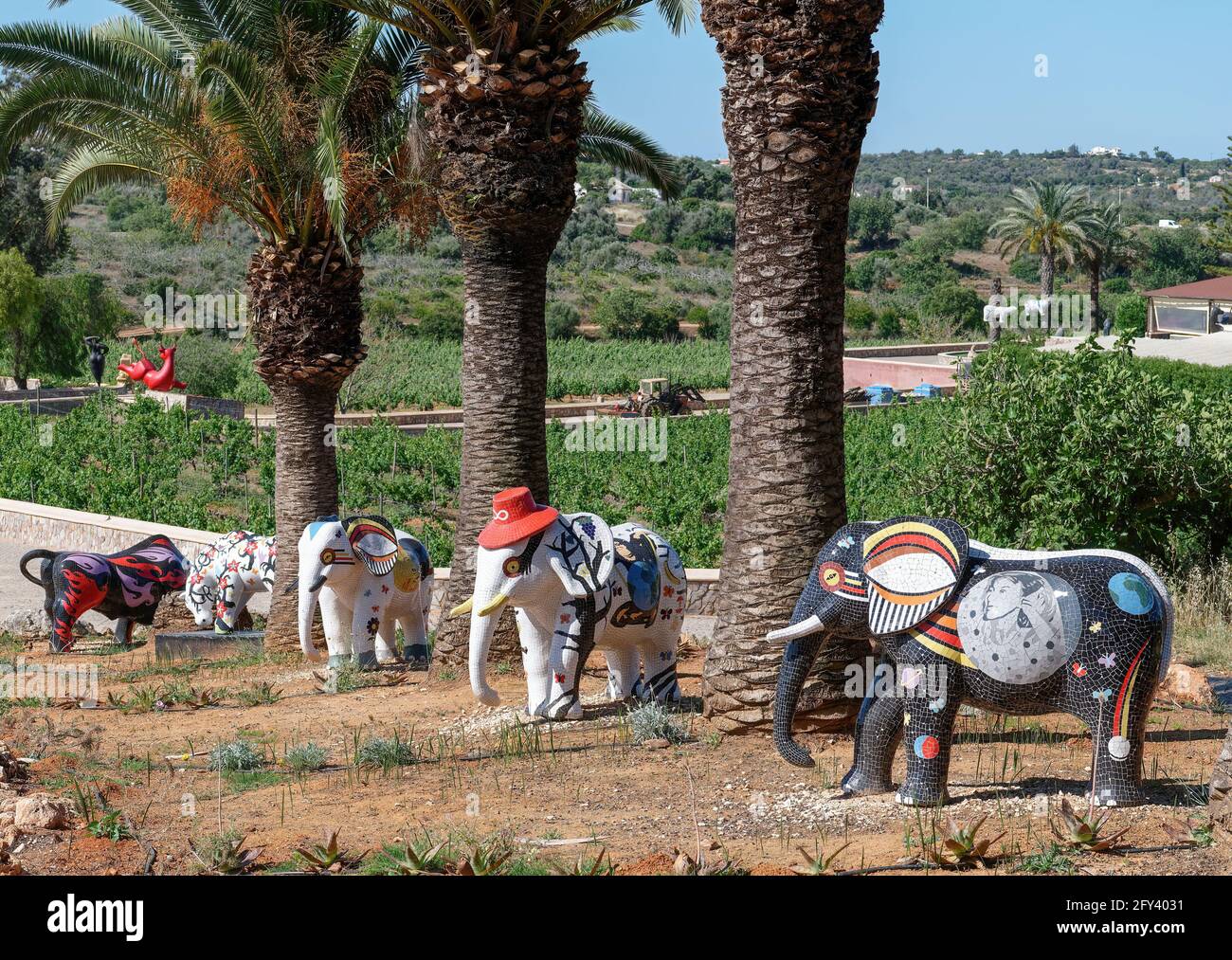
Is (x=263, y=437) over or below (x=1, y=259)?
below

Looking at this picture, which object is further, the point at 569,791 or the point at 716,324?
the point at 716,324

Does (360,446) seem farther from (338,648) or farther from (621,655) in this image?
(621,655)

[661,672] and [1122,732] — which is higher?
[1122,732]

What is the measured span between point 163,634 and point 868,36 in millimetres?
9884

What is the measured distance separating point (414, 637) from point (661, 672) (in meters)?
3.96

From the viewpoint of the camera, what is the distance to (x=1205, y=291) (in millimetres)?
46438

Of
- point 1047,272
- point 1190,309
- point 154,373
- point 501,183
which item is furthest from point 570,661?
point 1047,272

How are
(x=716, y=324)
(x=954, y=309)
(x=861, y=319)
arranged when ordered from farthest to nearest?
(x=954, y=309) → (x=716, y=324) → (x=861, y=319)

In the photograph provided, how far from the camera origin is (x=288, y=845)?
702cm

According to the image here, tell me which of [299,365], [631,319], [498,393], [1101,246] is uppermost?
[1101,246]

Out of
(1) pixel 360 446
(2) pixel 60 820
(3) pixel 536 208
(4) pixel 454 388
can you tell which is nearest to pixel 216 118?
(3) pixel 536 208

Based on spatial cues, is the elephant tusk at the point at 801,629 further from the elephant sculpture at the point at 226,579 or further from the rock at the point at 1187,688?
the elephant sculpture at the point at 226,579

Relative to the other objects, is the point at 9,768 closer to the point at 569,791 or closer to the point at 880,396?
the point at 569,791

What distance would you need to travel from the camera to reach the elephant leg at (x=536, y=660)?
31.0 feet
